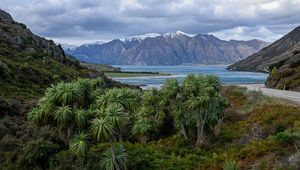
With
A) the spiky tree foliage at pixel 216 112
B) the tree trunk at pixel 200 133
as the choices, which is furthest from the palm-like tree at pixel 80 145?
the spiky tree foliage at pixel 216 112

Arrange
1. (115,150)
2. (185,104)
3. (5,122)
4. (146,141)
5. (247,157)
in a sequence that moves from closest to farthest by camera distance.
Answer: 1. (247,157)
2. (115,150)
3. (5,122)
4. (185,104)
5. (146,141)

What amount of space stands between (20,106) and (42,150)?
63.6 ft

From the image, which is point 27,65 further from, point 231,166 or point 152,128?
point 231,166

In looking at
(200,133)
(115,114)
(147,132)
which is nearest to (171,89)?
(200,133)

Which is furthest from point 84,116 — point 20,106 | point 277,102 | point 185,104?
point 277,102

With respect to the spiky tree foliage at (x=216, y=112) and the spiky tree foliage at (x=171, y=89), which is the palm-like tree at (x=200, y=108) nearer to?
the spiky tree foliage at (x=216, y=112)

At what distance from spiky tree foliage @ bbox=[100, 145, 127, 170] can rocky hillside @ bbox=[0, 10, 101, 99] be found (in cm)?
3285

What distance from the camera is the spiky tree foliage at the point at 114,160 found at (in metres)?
29.4

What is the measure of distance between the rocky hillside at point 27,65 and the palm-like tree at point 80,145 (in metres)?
32.8

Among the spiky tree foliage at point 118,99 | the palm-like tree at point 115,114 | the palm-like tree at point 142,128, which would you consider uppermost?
the spiky tree foliage at point 118,99

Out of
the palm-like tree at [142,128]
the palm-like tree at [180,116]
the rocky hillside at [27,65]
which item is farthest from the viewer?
the rocky hillside at [27,65]

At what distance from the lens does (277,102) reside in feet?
158

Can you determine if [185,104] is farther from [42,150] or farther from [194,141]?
[42,150]

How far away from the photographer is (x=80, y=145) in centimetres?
2877
